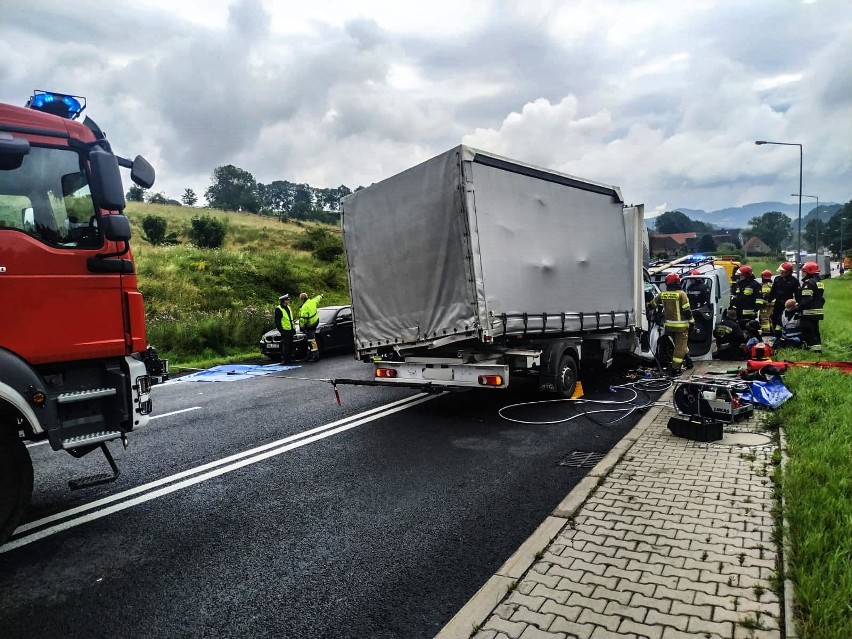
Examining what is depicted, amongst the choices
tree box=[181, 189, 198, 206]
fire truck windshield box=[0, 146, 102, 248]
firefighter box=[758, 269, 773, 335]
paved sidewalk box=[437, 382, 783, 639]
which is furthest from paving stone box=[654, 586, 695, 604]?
tree box=[181, 189, 198, 206]

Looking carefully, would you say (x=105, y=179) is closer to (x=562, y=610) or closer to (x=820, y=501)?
(x=562, y=610)

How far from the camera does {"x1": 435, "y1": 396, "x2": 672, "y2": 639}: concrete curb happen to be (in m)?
2.93

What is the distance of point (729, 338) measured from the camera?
11.5m

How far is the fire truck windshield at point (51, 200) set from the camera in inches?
156

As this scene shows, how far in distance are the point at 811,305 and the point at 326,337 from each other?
11.3 meters


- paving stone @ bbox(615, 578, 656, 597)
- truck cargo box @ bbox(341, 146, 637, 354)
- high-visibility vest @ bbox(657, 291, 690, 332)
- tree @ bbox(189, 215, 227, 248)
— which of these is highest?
tree @ bbox(189, 215, 227, 248)

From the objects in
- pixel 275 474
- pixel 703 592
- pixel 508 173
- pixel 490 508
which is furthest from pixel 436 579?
pixel 508 173

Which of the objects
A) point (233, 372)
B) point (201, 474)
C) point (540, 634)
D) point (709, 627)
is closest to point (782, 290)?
point (709, 627)

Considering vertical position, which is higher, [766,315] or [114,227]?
[114,227]

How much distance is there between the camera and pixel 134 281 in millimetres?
4574

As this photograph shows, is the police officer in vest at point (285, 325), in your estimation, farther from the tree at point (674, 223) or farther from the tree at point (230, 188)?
the tree at point (674, 223)

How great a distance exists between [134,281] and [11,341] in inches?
38.7

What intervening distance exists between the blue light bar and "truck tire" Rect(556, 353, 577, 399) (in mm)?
6380

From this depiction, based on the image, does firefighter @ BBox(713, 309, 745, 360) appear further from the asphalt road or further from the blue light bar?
the blue light bar
